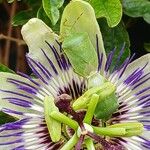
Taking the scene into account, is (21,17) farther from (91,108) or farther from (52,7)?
(91,108)

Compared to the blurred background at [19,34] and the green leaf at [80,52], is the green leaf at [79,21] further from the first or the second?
the blurred background at [19,34]

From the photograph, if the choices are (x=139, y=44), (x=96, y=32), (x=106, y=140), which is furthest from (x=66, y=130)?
(x=139, y=44)

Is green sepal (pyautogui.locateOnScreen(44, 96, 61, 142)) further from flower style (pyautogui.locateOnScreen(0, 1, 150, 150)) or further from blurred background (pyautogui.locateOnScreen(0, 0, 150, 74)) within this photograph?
blurred background (pyautogui.locateOnScreen(0, 0, 150, 74))

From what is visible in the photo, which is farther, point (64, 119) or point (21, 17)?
point (21, 17)

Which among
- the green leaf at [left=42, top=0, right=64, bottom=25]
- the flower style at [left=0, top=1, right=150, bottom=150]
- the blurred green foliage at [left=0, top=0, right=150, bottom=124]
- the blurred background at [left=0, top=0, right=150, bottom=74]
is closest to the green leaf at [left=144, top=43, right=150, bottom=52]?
the blurred background at [left=0, top=0, right=150, bottom=74]

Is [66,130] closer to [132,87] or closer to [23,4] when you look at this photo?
[132,87]

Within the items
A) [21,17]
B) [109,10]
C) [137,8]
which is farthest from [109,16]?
[21,17]
